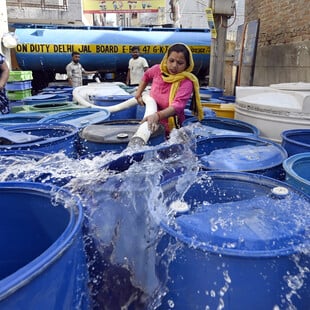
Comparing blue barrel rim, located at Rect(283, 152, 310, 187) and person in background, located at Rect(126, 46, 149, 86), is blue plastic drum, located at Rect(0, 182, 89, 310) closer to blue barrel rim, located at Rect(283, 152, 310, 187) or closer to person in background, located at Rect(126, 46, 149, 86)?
blue barrel rim, located at Rect(283, 152, 310, 187)

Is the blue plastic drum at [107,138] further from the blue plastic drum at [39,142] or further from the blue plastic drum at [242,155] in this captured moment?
the blue plastic drum at [242,155]

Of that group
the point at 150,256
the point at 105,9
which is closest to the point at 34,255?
the point at 150,256

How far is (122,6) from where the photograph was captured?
1393 cm

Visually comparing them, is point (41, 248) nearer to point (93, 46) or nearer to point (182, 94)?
point (182, 94)

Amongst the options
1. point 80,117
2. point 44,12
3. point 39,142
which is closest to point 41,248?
point 39,142

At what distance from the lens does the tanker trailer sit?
10047 mm

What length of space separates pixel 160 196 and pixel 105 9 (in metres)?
14.1

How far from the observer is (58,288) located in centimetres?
87

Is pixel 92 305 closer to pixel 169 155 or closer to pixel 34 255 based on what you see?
pixel 34 255

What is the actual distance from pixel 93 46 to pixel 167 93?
8.67 meters

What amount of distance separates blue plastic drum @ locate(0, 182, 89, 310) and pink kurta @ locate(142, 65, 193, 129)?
139cm

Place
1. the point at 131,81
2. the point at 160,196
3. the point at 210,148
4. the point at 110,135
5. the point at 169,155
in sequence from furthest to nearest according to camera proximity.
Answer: the point at 131,81, the point at 210,148, the point at 110,135, the point at 169,155, the point at 160,196

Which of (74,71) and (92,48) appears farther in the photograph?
(92,48)

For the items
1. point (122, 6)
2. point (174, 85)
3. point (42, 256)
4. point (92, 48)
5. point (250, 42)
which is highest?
point (122, 6)
